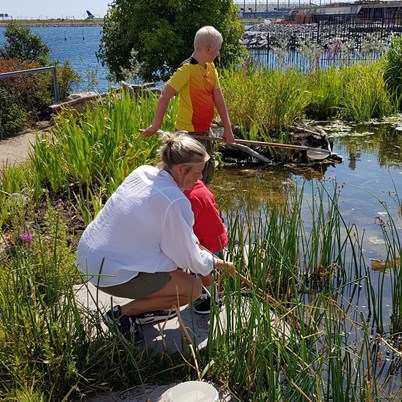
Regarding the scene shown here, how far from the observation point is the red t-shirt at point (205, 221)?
3.31 meters

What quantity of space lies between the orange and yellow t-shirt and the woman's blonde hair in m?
1.87

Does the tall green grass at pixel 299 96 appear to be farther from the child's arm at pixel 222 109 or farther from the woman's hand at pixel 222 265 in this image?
the woman's hand at pixel 222 265

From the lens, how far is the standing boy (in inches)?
181

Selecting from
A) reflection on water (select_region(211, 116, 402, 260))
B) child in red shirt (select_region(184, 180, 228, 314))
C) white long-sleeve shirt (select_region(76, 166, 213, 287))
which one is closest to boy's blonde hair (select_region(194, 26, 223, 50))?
reflection on water (select_region(211, 116, 402, 260))

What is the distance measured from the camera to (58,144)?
18.1 ft

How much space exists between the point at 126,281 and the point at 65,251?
93 centimetres

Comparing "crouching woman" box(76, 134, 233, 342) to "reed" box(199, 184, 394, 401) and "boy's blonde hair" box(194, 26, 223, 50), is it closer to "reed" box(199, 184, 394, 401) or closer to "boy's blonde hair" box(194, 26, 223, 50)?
"reed" box(199, 184, 394, 401)

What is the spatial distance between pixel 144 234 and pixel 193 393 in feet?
2.51

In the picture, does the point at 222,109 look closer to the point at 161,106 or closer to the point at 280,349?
the point at 161,106

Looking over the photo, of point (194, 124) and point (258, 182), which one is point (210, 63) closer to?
point (194, 124)

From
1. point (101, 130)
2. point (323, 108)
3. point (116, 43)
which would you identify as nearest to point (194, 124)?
point (101, 130)

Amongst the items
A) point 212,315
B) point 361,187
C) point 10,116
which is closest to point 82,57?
point 10,116

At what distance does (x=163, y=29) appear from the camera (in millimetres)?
12133

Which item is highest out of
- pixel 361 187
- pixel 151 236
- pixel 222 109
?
pixel 222 109
